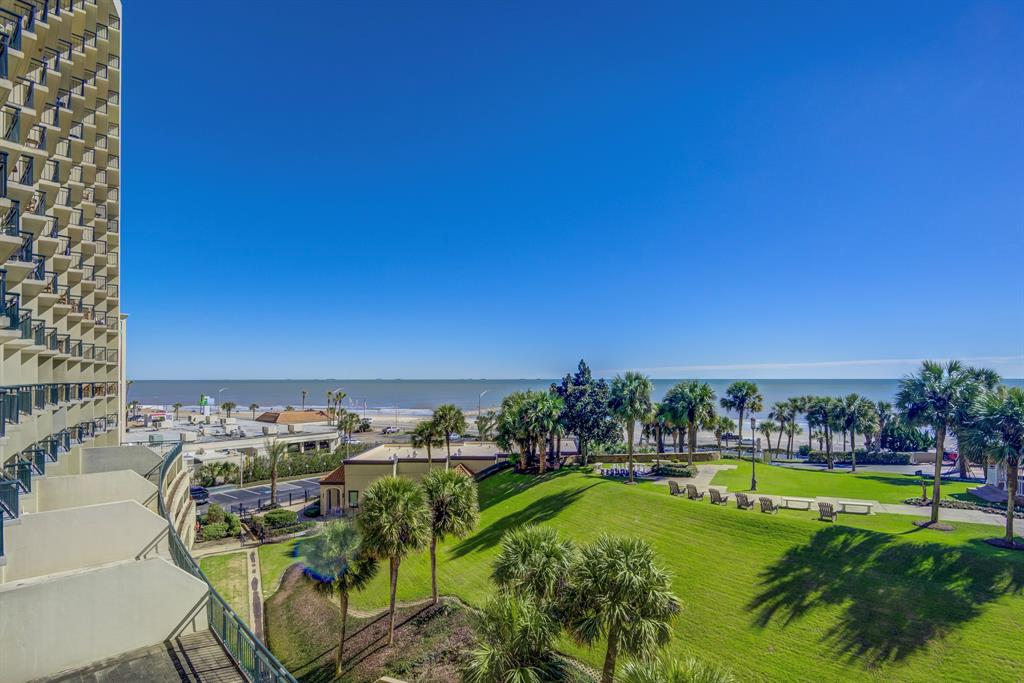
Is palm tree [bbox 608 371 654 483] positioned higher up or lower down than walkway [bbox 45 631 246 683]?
higher up

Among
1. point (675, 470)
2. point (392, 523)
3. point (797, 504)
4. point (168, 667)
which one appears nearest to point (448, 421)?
point (675, 470)

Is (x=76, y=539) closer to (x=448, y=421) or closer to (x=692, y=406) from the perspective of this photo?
(x=448, y=421)

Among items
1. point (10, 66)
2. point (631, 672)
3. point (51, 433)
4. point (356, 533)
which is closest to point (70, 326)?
point (51, 433)

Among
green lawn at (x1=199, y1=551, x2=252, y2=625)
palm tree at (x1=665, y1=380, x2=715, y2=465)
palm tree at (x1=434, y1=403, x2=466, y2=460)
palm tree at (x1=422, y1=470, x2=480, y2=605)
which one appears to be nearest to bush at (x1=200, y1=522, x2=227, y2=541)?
green lawn at (x1=199, y1=551, x2=252, y2=625)

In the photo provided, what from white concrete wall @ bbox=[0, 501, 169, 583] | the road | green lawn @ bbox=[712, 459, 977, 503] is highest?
white concrete wall @ bbox=[0, 501, 169, 583]

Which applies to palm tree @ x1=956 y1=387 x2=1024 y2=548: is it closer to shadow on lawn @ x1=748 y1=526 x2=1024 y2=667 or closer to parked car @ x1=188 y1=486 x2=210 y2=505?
shadow on lawn @ x1=748 y1=526 x2=1024 y2=667

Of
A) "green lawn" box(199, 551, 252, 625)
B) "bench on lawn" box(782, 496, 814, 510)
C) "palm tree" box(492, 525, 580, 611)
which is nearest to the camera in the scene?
"palm tree" box(492, 525, 580, 611)

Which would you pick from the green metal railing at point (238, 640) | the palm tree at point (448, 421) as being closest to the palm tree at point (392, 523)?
the green metal railing at point (238, 640)
